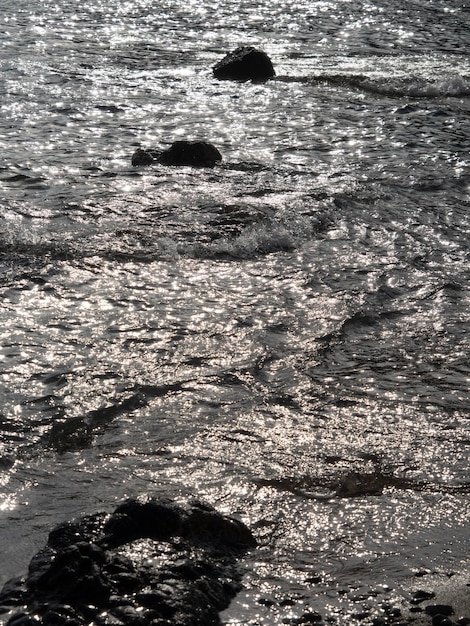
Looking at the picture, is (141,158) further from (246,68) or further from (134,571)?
(134,571)

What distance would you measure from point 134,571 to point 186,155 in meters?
7.05

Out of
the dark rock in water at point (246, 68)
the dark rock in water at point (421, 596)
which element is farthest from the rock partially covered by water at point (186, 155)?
the dark rock in water at point (421, 596)

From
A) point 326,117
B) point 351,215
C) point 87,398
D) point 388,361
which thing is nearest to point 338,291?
point 388,361

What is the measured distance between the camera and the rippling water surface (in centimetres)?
449

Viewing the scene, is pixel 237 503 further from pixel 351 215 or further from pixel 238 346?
pixel 351 215

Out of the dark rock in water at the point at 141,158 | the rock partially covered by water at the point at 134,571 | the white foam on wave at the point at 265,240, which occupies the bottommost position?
the white foam on wave at the point at 265,240

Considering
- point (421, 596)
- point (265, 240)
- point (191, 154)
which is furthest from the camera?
point (191, 154)

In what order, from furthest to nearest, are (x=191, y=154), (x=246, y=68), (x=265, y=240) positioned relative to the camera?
(x=246, y=68)
(x=191, y=154)
(x=265, y=240)

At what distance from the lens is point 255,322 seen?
6668 mm

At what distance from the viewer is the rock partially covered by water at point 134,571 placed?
3.51 metres

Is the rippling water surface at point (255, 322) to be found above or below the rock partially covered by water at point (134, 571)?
below

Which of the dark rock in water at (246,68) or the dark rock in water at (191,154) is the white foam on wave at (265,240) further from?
the dark rock in water at (246,68)

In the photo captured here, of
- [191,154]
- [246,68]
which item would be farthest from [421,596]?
[246,68]

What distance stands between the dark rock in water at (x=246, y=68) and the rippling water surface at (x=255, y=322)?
0.56 meters
